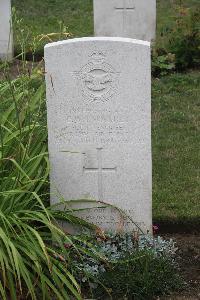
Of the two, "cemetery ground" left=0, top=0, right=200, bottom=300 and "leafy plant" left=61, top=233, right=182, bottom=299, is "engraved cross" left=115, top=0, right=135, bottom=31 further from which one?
"leafy plant" left=61, top=233, right=182, bottom=299

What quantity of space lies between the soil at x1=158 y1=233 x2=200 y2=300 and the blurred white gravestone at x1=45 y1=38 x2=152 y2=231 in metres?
0.30

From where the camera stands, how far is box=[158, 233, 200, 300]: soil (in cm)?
450

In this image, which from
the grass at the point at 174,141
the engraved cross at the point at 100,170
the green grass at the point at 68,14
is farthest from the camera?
the green grass at the point at 68,14

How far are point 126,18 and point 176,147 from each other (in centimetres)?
363

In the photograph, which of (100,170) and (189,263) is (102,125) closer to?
(100,170)

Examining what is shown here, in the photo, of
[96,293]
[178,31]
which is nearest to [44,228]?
[96,293]

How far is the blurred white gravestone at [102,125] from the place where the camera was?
459 centimetres

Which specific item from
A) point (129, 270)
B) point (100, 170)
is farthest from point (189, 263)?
point (100, 170)

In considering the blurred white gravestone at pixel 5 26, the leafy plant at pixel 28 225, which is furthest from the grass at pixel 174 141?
the leafy plant at pixel 28 225

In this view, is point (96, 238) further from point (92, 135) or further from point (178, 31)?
point (178, 31)

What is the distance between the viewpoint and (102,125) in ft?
15.4

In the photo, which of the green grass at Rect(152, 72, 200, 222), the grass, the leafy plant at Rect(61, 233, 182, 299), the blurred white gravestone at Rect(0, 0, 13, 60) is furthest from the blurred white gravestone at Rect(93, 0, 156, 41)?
the leafy plant at Rect(61, 233, 182, 299)

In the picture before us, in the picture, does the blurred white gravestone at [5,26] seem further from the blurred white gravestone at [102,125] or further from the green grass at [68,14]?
the blurred white gravestone at [102,125]

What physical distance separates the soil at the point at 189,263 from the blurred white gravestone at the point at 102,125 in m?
0.30
